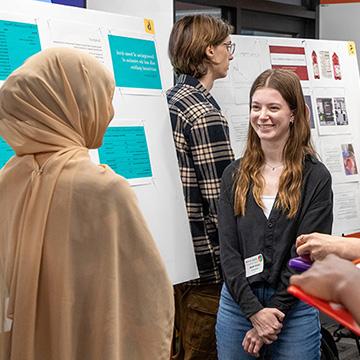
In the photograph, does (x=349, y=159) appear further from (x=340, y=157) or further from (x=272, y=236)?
(x=272, y=236)

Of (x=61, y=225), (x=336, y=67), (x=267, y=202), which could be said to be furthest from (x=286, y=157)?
(x=336, y=67)

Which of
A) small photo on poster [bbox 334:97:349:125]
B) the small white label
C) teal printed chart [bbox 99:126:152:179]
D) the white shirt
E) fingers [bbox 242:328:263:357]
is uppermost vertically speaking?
small photo on poster [bbox 334:97:349:125]

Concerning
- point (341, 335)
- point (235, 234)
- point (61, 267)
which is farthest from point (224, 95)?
point (61, 267)

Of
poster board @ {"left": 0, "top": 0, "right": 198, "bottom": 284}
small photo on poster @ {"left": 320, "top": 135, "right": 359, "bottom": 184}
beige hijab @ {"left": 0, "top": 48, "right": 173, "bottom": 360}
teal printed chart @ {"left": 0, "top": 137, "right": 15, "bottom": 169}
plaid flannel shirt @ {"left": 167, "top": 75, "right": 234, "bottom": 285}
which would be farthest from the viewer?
small photo on poster @ {"left": 320, "top": 135, "right": 359, "bottom": 184}

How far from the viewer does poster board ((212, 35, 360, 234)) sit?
4.02m

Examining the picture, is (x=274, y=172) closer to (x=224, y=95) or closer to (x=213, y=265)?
(x=213, y=265)

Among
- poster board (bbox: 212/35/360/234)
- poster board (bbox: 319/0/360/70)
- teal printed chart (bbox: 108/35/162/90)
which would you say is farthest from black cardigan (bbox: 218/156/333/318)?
poster board (bbox: 319/0/360/70)

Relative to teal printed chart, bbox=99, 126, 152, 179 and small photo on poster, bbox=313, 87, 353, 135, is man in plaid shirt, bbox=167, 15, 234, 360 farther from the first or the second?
small photo on poster, bbox=313, 87, 353, 135

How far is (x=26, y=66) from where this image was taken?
177 centimetres

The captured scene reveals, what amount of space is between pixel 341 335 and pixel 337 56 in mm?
1767

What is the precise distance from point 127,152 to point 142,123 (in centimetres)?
16

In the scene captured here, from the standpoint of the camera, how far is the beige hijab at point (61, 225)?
1752mm

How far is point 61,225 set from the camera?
5.75ft

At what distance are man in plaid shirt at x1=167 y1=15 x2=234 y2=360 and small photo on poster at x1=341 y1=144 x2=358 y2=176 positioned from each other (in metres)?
1.50
